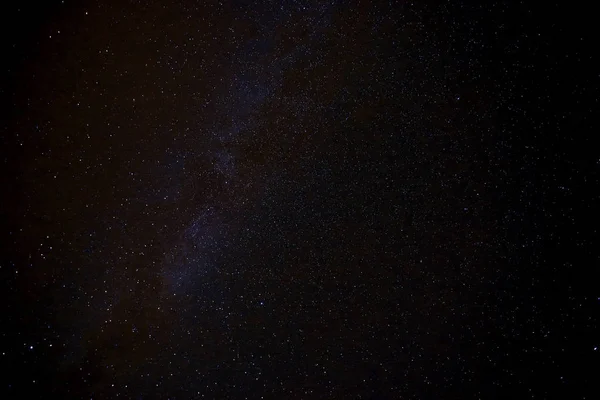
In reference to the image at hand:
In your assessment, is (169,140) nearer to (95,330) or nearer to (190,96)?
(190,96)

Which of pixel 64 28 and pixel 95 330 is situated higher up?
pixel 64 28

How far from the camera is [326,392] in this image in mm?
638

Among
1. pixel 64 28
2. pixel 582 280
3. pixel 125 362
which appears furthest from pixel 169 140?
pixel 582 280

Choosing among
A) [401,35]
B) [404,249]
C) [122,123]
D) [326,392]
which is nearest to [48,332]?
[122,123]

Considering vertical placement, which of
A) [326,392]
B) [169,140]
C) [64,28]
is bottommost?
[326,392]

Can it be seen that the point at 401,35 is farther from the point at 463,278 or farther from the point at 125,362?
the point at 125,362

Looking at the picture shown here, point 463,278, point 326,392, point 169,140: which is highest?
point 169,140

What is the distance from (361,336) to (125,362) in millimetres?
427

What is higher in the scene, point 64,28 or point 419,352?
point 64,28

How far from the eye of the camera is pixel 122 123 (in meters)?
0.63

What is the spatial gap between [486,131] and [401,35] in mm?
217

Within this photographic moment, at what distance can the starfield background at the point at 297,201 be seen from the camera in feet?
1.97

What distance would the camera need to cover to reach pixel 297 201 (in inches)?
24.8

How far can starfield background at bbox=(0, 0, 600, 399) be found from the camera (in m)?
0.60
